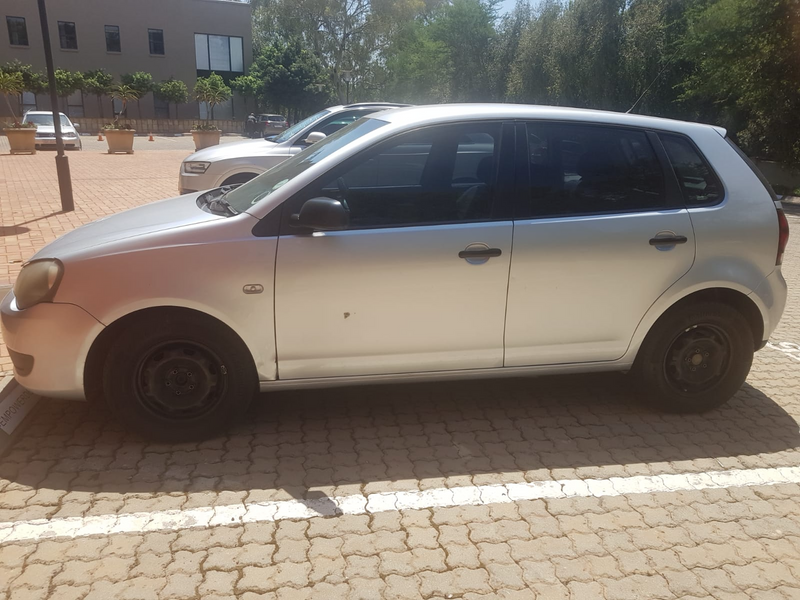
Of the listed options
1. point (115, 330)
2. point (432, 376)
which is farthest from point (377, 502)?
point (115, 330)

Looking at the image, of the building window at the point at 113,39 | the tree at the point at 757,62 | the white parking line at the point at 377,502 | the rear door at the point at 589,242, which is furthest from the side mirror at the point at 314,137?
the building window at the point at 113,39

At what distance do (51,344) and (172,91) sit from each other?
48.8 meters

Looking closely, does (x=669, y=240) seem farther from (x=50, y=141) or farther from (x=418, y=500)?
(x=50, y=141)

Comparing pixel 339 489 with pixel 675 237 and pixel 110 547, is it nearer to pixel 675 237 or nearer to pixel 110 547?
pixel 110 547

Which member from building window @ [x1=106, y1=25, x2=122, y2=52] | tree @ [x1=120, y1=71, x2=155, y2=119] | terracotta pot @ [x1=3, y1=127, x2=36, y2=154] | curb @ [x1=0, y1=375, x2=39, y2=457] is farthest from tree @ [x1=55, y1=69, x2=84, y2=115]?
curb @ [x1=0, y1=375, x2=39, y2=457]

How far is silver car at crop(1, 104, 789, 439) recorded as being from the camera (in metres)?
3.54

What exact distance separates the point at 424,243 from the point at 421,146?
2.10ft

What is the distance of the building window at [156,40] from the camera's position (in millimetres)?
49125

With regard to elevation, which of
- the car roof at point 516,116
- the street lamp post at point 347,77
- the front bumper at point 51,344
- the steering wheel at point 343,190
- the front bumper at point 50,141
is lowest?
the front bumper at point 50,141

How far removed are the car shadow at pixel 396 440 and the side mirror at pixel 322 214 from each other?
1268 mm

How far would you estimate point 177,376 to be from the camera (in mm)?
3662

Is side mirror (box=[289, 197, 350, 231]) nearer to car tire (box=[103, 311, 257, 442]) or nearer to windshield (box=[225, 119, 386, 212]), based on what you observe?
windshield (box=[225, 119, 386, 212])

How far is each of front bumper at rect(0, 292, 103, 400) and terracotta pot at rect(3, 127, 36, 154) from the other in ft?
74.6

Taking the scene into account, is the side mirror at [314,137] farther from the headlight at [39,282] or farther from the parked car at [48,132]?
the parked car at [48,132]
